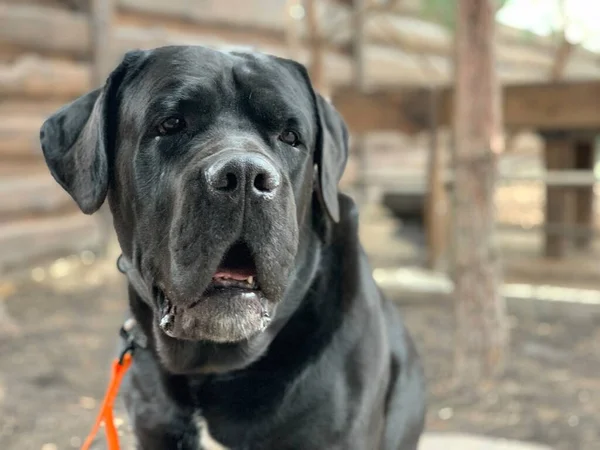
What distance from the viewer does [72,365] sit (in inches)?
157

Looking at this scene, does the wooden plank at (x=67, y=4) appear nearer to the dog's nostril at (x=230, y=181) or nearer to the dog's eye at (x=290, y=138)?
the dog's eye at (x=290, y=138)

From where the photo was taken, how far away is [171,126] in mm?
1747

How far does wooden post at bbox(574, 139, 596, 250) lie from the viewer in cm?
628

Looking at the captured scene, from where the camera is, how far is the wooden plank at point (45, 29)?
5590 millimetres

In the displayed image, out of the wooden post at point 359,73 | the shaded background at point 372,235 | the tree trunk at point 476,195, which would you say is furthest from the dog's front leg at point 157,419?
the wooden post at point 359,73

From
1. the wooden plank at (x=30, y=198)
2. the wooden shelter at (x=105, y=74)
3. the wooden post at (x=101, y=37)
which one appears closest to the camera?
the wooden shelter at (x=105, y=74)

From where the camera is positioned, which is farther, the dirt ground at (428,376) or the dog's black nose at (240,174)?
the dirt ground at (428,376)

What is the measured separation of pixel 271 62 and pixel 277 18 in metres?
6.40

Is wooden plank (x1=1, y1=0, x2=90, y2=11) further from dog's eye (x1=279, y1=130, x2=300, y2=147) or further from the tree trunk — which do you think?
dog's eye (x1=279, y1=130, x2=300, y2=147)

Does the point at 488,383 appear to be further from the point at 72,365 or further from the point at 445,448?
the point at 72,365

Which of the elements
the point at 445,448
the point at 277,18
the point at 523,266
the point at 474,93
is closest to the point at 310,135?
the point at 445,448

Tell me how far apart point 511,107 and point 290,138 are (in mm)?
3540

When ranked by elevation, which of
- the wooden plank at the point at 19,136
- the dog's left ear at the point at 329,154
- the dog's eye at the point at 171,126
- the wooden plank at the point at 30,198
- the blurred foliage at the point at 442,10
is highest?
the dog's eye at the point at 171,126

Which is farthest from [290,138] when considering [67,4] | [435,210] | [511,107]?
[67,4]
